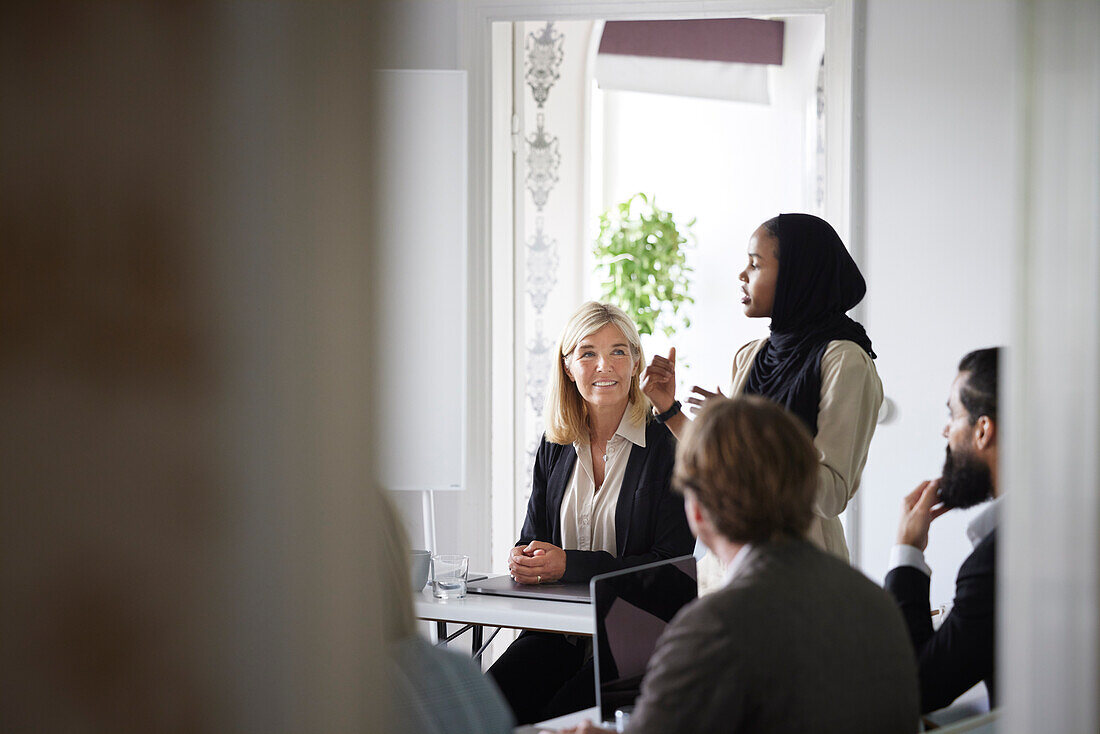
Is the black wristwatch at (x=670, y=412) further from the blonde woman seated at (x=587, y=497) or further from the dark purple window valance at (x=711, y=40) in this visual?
the dark purple window valance at (x=711, y=40)

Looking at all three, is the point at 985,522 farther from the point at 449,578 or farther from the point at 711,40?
the point at 711,40

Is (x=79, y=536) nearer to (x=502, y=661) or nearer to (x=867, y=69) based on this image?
(x=502, y=661)

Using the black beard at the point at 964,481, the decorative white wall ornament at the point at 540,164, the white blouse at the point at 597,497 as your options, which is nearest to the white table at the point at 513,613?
the white blouse at the point at 597,497

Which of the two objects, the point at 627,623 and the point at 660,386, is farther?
the point at 660,386

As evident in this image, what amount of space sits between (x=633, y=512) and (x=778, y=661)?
1.26 metres

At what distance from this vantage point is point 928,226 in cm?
277

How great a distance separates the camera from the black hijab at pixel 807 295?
2.01 metres

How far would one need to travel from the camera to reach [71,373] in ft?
1.79

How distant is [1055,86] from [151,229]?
0.81m

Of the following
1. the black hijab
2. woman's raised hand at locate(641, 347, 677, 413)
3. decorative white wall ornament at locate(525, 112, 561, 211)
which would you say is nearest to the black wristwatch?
woman's raised hand at locate(641, 347, 677, 413)

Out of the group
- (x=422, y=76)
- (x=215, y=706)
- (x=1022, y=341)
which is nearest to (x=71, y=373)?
(x=215, y=706)

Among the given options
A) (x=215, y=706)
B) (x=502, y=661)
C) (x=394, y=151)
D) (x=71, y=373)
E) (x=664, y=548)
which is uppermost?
(x=394, y=151)

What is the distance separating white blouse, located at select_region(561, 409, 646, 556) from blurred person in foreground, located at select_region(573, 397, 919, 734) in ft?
3.74

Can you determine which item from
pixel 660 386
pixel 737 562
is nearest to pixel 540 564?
pixel 660 386
